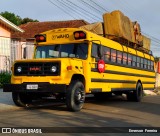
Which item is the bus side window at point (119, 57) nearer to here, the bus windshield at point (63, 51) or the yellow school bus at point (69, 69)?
the yellow school bus at point (69, 69)

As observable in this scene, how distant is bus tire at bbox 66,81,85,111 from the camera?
1194 cm

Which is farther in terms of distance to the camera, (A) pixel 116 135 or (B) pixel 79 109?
(B) pixel 79 109

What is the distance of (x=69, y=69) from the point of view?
12.0 m

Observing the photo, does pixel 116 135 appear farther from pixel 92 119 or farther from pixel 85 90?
Answer: pixel 85 90

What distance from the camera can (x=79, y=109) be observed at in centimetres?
1247

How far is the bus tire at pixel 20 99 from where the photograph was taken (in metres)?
13.0

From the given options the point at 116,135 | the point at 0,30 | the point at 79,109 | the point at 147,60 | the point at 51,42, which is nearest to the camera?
the point at 116,135

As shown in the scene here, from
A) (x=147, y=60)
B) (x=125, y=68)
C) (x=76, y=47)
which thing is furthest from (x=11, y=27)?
(x=76, y=47)

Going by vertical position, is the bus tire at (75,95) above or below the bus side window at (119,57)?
below

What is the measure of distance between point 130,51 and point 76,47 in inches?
198

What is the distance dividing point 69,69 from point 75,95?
0.85 meters

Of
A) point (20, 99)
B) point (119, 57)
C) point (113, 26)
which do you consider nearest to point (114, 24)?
point (113, 26)

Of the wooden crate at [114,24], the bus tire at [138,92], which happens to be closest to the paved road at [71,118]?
the wooden crate at [114,24]

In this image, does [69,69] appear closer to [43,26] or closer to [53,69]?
[53,69]
